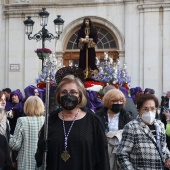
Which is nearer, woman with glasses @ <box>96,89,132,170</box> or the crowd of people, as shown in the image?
the crowd of people

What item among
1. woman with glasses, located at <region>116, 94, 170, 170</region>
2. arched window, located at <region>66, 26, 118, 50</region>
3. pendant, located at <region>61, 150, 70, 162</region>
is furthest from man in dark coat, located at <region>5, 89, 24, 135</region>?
arched window, located at <region>66, 26, 118, 50</region>

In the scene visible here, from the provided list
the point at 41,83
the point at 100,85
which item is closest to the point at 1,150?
the point at 100,85

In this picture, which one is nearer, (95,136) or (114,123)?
(95,136)

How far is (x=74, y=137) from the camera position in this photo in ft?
14.7

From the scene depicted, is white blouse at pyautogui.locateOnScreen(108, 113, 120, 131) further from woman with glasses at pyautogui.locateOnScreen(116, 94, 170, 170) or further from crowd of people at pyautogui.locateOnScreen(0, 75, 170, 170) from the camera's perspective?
woman with glasses at pyautogui.locateOnScreen(116, 94, 170, 170)

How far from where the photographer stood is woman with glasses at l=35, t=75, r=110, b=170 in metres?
4.47

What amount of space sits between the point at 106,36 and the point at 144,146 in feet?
52.9

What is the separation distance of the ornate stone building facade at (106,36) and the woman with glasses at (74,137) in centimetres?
1536

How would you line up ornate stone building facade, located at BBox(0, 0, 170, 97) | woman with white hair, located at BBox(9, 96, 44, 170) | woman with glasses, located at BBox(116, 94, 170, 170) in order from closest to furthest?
woman with glasses, located at BBox(116, 94, 170, 170) → woman with white hair, located at BBox(9, 96, 44, 170) → ornate stone building facade, located at BBox(0, 0, 170, 97)

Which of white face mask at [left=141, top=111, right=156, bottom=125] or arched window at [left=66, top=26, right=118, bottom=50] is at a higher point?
arched window at [left=66, top=26, right=118, bottom=50]

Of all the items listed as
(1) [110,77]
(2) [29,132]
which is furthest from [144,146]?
(1) [110,77]

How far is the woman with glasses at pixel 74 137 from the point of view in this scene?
4.47 m

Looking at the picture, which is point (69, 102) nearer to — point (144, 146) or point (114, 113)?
point (144, 146)

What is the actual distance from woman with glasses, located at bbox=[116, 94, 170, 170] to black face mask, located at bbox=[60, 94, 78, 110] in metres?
0.92
